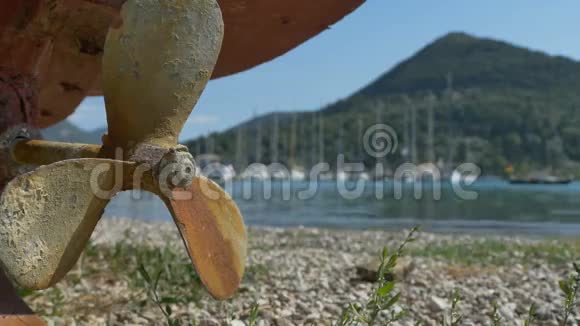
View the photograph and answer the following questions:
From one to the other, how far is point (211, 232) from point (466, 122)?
92.4 metres

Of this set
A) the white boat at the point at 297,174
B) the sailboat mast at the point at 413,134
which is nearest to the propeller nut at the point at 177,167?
the sailboat mast at the point at 413,134

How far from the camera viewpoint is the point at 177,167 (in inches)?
79.6

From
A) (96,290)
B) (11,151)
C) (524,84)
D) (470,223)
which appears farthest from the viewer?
(524,84)

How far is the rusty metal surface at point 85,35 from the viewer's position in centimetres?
287

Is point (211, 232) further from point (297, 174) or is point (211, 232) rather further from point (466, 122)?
point (466, 122)

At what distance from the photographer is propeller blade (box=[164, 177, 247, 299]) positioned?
7.11 ft

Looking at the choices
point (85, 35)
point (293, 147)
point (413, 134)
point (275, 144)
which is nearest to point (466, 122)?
point (413, 134)

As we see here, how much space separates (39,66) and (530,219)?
19472mm

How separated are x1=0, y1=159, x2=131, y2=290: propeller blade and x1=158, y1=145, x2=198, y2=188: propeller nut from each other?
6.6 inches

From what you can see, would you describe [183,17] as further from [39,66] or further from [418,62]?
[418,62]

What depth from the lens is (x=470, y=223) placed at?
61.0 feet

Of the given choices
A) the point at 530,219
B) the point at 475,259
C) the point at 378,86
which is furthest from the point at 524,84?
the point at 475,259

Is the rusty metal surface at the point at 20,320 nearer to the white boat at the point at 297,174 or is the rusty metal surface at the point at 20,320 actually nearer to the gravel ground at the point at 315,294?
the gravel ground at the point at 315,294

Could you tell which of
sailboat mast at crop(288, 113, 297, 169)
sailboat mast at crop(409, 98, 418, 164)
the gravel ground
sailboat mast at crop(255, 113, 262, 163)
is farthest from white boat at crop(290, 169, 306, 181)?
the gravel ground
